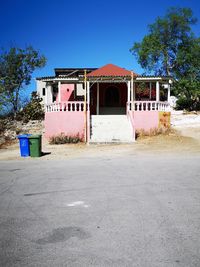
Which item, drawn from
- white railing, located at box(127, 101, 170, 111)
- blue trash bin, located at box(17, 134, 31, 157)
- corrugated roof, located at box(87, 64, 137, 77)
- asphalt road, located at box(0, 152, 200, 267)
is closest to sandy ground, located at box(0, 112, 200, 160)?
blue trash bin, located at box(17, 134, 31, 157)

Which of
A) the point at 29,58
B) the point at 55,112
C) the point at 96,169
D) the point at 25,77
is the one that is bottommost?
the point at 96,169

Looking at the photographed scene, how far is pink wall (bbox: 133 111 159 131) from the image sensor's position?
62.4ft

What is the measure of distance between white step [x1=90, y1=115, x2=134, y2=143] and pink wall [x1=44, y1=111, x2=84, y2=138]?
3.13 ft

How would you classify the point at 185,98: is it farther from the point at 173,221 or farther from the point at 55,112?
the point at 173,221

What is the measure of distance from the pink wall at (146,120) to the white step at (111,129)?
79 centimetres

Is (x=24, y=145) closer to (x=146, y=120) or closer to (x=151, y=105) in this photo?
(x=146, y=120)

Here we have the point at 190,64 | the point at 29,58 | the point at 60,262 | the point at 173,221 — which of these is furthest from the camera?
the point at 190,64

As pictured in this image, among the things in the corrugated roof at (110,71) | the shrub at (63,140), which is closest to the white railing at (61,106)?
the shrub at (63,140)

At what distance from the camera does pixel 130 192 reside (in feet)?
19.7

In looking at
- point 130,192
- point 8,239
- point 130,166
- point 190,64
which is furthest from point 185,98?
point 8,239

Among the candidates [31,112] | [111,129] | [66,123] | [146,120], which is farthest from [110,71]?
[111,129]

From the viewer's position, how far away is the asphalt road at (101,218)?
3.29 metres

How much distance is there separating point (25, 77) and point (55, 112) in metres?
14.9

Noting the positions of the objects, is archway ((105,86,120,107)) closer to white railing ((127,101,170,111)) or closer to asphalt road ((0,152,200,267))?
white railing ((127,101,170,111))
